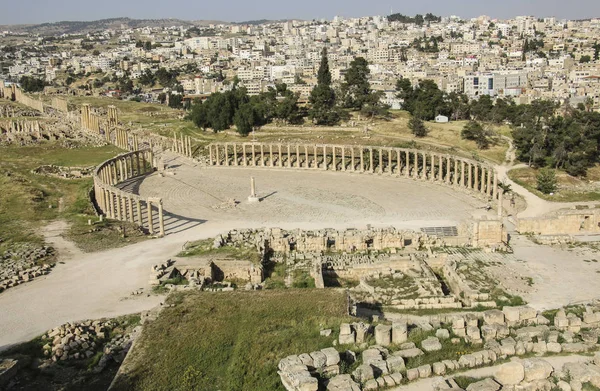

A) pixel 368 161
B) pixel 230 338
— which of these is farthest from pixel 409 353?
pixel 368 161

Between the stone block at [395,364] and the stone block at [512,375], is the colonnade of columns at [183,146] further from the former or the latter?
the stone block at [512,375]

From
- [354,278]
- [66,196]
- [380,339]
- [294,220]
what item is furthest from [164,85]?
[380,339]

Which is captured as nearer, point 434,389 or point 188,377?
point 434,389

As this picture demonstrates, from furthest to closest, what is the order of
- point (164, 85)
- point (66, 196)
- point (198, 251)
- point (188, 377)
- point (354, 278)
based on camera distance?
1. point (164, 85)
2. point (66, 196)
3. point (198, 251)
4. point (354, 278)
5. point (188, 377)

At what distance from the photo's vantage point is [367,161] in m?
69.4

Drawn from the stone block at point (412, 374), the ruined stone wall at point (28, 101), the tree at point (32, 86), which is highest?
the tree at point (32, 86)

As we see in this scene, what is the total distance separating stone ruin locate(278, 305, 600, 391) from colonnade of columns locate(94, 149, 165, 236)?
27.2 meters

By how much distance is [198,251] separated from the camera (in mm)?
39969

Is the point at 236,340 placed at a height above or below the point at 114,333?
above

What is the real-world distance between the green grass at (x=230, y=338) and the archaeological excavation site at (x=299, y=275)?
0.08 m

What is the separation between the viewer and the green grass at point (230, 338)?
20.0 m

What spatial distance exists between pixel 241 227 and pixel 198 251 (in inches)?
293

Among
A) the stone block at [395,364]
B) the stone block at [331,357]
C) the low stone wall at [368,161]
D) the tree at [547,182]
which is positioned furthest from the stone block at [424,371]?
the tree at [547,182]

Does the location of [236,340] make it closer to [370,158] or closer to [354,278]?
[354,278]
